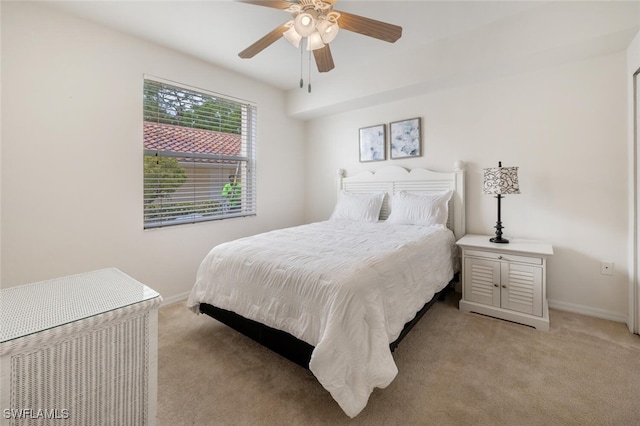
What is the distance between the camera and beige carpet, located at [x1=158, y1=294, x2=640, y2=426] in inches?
54.6

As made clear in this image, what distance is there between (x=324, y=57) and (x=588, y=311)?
3.16 metres

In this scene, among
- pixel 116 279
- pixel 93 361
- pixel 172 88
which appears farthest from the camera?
pixel 172 88

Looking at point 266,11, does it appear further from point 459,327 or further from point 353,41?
point 459,327

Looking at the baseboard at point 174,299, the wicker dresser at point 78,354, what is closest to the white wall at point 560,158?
the wicker dresser at point 78,354

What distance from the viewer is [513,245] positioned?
7.98 ft

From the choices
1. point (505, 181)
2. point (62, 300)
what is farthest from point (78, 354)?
point (505, 181)

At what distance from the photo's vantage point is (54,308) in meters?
0.91

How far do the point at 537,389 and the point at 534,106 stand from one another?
2423mm

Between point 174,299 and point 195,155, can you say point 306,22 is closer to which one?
point 195,155

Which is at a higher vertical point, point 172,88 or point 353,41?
point 353,41

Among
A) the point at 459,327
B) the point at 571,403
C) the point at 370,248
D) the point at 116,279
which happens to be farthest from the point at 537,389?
the point at 116,279

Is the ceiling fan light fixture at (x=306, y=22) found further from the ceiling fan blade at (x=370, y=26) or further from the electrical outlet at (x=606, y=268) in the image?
the electrical outlet at (x=606, y=268)

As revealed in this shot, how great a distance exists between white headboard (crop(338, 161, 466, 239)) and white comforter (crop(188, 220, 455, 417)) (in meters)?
0.58

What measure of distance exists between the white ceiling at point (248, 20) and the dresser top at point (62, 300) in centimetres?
220
